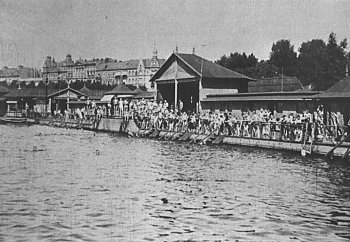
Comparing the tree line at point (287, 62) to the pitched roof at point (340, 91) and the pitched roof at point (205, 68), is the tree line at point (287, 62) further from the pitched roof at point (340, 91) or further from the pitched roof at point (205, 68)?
the pitched roof at point (340, 91)

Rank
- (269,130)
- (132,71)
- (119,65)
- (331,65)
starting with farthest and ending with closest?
(119,65), (132,71), (331,65), (269,130)

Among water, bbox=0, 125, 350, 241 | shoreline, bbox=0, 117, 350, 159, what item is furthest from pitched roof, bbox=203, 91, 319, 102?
water, bbox=0, 125, 350, 241

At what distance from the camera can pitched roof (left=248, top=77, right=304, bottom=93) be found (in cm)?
7575

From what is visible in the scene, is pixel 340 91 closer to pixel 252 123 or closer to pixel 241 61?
pixel 252 123

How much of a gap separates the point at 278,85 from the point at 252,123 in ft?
135

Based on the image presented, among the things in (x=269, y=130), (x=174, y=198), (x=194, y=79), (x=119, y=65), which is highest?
(x=119, y=65)

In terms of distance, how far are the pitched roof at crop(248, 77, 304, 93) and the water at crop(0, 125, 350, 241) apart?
44.0m

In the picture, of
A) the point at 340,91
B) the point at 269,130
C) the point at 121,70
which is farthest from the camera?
the point at 121,70

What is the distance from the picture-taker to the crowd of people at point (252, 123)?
31906mm

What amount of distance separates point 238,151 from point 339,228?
21218 millimetres

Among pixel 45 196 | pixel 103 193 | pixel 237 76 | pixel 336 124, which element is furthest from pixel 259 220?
pixel 237 76

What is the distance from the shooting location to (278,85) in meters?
77.8

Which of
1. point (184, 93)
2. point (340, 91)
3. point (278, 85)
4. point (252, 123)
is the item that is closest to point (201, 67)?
point (184, 93)

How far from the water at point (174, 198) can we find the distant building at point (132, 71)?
14630 cm
